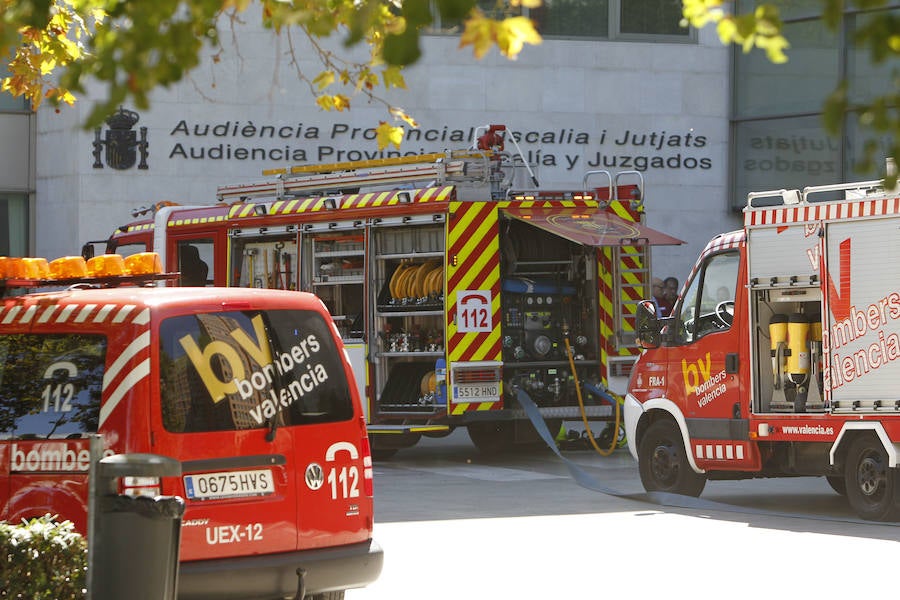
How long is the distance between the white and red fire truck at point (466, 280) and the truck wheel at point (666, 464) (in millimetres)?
2799

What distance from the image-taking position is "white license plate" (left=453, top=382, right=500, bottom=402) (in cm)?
1655

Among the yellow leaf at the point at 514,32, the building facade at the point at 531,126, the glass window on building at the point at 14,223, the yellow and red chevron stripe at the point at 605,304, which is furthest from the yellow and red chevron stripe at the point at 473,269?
the yellow leaf at the point at 514,32

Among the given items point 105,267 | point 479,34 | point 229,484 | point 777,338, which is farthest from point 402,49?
point 777,338

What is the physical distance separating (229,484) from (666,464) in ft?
24.7

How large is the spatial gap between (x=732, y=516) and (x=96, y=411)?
726 cm

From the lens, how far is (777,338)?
12891 millimetres

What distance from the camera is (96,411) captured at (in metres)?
6.93

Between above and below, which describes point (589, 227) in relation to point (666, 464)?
above

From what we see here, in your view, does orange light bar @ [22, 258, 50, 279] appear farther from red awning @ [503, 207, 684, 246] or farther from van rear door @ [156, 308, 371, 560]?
red awning @ [503, 207, 684, 246]

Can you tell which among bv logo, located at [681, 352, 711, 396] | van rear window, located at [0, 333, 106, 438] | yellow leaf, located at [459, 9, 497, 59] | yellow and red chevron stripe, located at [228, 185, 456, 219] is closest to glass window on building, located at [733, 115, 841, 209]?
yellow and red chevron stripe, located at [228, 185, 456, 219]

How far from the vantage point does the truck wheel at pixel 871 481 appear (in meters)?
12.0

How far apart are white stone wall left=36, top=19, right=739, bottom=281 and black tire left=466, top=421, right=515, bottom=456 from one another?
8.13 meters

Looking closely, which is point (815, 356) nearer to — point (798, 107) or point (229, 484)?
point (229, 484)

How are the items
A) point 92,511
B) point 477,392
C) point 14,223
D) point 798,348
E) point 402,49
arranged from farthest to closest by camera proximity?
point 14,223 < point 477,392 < point 798,348 < point 92,511 < point 402,49
